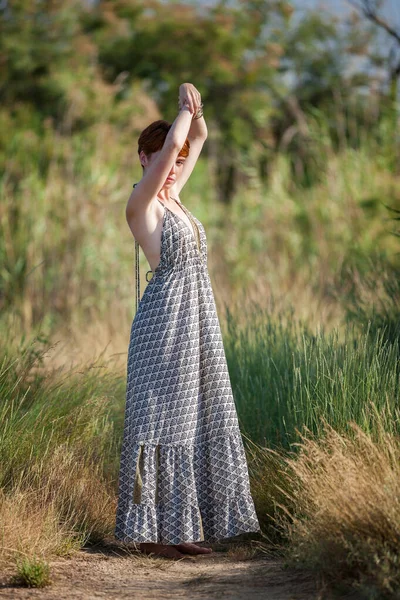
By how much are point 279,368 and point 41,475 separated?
1625 millimetres

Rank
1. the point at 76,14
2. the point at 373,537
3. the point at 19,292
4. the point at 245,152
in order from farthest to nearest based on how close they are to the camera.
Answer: the point at 245,152
the point at 76,14
the point at 19,292
the point at 373,537

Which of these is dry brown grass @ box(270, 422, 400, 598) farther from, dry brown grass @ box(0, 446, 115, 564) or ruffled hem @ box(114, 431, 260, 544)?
dry brown grass @ box(0, 446, 115, 564)

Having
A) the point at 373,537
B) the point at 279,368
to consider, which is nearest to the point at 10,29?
the point at 279,368

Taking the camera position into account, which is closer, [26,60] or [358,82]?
[26,60]

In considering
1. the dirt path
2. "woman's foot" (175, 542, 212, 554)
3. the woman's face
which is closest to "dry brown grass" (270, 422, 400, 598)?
the dirt path

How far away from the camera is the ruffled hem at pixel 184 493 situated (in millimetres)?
4055

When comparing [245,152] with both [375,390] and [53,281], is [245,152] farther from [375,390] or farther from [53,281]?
[375,390]

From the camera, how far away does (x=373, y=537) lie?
334 centimetres

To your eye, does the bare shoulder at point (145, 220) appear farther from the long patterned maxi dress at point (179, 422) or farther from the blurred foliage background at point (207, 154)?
the blurred foliage background at point (207, 154)

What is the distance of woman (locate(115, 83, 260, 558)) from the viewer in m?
4.07

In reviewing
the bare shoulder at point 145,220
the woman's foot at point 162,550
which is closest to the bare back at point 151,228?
the bare shoulder at point 145,220

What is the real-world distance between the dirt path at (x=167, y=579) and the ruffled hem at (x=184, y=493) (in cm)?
12

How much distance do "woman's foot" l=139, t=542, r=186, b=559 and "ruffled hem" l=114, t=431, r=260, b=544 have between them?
0.10 metres

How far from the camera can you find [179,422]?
409 centimetres
